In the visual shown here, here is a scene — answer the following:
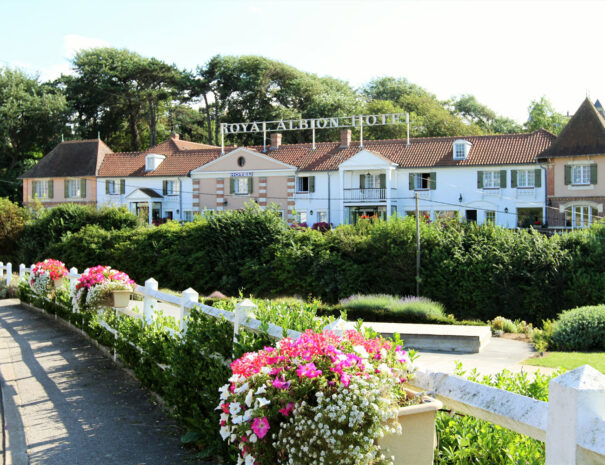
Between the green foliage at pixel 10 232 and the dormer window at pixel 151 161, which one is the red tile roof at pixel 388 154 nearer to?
the dormer window at pixel 151 161

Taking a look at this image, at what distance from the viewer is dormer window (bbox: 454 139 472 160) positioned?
41472 mm

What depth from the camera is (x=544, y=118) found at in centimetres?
6341

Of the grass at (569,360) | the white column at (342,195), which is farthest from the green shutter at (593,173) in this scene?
the grass at (569,360)

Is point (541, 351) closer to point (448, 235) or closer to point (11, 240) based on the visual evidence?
point (448, 235)

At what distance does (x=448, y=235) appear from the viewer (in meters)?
28.0

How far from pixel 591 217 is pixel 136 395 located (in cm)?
3544

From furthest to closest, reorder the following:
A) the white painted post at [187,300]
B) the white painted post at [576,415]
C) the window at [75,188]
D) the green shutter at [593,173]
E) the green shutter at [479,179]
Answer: the window at [75,188] < the green shutter at [479,179] < the green shutter at [593,173] < the white painted post at [187,300] < the white painted post at [576,415]

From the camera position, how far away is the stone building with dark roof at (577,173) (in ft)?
122

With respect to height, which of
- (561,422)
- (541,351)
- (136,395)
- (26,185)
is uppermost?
(26,185)

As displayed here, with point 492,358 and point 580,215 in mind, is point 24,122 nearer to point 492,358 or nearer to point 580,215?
point 580,215

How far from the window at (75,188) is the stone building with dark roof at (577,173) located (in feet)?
121

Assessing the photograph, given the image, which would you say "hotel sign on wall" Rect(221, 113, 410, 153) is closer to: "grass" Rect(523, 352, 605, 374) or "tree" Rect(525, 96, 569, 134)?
"tree" Rect(525, 96, 569, 134)

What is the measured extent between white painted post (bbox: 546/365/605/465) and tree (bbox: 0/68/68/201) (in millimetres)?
60469

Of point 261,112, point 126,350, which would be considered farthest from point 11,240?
point 126,350
